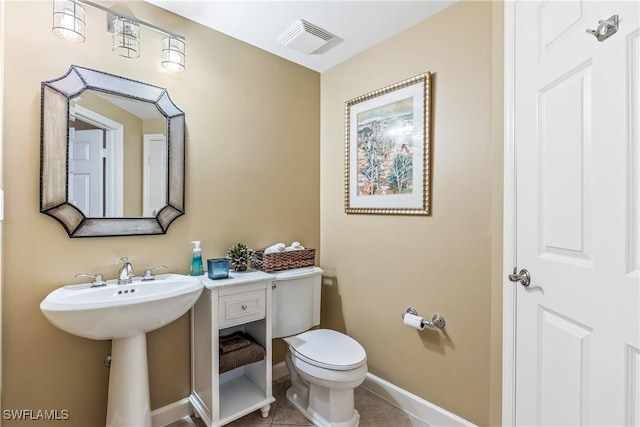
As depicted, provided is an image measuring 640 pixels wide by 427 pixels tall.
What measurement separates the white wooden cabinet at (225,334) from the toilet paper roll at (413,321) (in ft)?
2.62

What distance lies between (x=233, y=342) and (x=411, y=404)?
1131 mm

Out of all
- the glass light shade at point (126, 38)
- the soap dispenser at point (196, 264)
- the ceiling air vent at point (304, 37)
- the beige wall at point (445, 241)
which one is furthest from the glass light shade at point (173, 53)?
the beige wall at point (445, 241)

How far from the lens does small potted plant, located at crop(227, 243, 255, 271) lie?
1911mm

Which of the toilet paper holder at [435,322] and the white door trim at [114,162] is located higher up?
the white door trim at [114,162]

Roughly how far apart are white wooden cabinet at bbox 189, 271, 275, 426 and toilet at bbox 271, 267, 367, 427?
16 centimetres

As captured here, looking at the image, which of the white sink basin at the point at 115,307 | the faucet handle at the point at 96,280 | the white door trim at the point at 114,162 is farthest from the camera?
the white door trim at the point at 114,162

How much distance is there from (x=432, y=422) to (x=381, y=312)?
653 mm

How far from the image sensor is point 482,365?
1573 millimetres

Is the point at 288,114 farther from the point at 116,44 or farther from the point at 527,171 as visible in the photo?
the point at 527,171

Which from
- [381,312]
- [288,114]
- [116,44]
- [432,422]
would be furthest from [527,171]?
[116,44]

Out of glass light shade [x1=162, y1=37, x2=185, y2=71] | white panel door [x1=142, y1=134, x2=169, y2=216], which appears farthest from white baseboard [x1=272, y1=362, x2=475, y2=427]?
glass light shade [x1=162, y1=37, x2=185, y2=71]

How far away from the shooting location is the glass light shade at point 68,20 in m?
1.38

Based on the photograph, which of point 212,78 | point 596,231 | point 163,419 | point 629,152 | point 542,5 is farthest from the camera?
point 212,78
